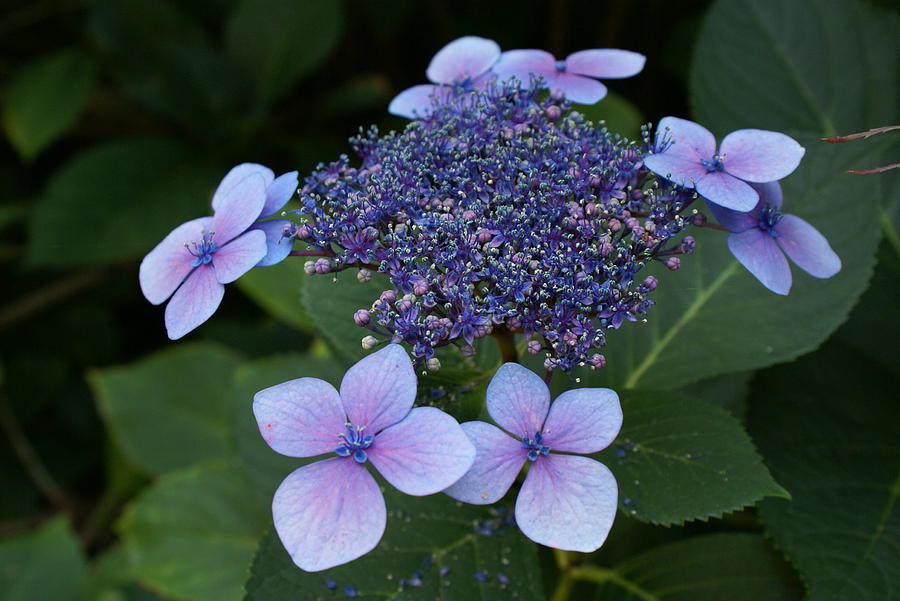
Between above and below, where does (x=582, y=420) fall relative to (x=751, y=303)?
above

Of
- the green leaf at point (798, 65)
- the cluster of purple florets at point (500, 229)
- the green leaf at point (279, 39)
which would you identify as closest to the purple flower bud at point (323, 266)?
the cluster of purple florets at point (500, 229)

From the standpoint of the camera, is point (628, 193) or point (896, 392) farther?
point (896, 392)

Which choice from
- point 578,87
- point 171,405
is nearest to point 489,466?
point 578,87

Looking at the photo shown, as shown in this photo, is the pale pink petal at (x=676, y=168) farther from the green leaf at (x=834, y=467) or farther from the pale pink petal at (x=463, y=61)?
the green leaf at (x=834, y=467)

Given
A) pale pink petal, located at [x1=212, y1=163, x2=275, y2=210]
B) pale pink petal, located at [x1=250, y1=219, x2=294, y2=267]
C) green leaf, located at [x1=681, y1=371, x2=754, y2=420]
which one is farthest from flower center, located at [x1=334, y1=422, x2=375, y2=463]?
green leaf, located at [x1=681, y1=371, x2=754, y2=420]

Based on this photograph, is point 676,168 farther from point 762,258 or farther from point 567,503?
point 567,503

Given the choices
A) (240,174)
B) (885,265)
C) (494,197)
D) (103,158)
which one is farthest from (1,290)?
(885,265)

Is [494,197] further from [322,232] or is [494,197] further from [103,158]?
[103,158]
